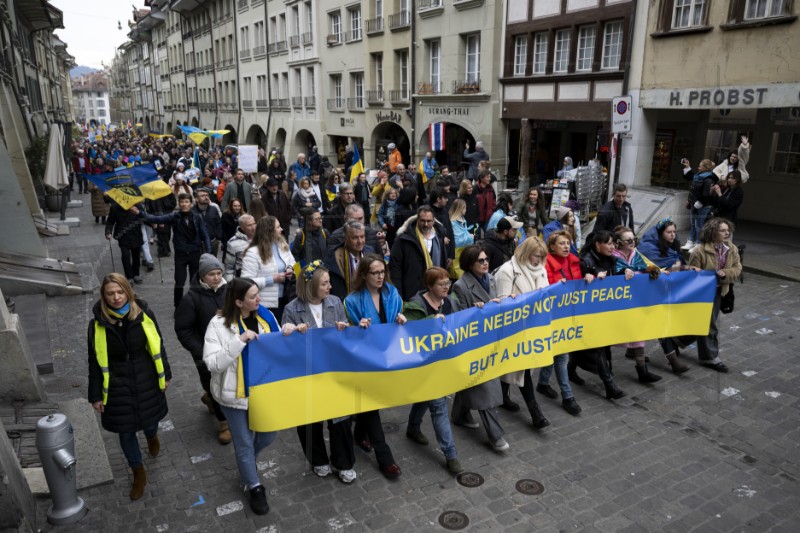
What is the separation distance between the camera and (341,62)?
103 feet

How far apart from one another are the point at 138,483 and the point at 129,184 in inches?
284

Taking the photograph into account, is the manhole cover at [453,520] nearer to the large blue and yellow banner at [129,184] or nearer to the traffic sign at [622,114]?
the large blue and yellow banner at [129,184]

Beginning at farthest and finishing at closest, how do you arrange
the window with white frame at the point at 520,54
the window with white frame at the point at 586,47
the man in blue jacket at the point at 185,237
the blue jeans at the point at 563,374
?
the window with white frame at the point at 520,54, the window with white frame at the point at 586,47, the man in blue jacket at the point at 185,237, the blue jeans at the point at 563,374

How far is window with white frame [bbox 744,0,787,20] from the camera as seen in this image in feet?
41.8

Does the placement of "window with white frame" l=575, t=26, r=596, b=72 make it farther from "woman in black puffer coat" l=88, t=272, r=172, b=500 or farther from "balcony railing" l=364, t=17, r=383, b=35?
"woman in black puffer coat" l=88, t=272, r=172, b=500

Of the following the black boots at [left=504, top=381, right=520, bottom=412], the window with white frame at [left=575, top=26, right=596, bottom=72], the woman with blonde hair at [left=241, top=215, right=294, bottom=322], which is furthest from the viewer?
the window with white frame at [left=575, top=26, right=596, bottom=72]

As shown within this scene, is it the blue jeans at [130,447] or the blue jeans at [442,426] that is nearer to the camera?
the blue jeans at [130,447]

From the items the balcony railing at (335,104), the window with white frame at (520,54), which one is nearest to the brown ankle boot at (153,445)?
the window with white frame at (520,54)

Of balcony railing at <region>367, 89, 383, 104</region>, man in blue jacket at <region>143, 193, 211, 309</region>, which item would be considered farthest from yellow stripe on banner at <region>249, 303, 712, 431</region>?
balcony railing at <region>367, 89, 383, 104</region>

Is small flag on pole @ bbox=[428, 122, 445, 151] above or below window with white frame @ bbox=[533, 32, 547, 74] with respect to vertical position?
below

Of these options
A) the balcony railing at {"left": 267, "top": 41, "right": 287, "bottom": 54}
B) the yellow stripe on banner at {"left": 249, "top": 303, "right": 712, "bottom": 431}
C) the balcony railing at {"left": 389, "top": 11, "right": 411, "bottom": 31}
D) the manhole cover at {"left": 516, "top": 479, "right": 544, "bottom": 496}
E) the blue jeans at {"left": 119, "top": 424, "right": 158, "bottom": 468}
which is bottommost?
the manhole cover at {"left": 516, "top": 479, "right": 544, "bottom": 496}

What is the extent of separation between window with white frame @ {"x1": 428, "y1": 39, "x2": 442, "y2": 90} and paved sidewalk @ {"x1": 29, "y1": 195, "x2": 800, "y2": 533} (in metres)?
19.8

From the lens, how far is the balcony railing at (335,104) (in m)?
32.3

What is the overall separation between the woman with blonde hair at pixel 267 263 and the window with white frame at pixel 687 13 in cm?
1289
